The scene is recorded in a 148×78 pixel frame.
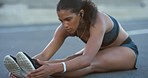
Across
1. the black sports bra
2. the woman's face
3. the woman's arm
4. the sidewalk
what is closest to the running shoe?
the woman's face

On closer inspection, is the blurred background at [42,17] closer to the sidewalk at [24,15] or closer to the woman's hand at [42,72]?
the sidewalk at [24,15]

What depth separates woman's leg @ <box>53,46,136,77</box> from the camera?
454cm

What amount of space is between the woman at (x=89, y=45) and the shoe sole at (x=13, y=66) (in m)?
0.22

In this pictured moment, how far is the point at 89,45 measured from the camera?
419 cm

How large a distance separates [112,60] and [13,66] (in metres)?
1.14

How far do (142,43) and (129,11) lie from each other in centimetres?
1371

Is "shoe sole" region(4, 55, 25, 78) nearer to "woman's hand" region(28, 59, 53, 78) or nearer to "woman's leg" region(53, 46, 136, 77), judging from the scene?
"woman's hand" region(28, 59, 53, 78)

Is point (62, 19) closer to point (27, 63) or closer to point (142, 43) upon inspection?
point (27, 63)

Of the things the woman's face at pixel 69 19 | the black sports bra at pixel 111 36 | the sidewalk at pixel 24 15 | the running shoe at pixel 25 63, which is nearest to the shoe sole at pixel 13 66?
the running shoe at pixel 25 63

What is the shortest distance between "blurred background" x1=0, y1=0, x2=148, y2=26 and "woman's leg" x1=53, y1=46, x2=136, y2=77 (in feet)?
40.2

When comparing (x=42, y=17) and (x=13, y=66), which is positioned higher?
(x=13, y=66)

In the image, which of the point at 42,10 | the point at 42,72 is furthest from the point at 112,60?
the point at 42,10

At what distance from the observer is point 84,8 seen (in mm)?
4352

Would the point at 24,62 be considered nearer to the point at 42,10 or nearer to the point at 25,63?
the point at 25,63
